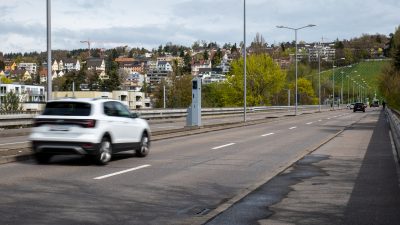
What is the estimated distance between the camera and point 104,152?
14.3 meters

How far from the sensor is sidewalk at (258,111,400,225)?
26.6ft

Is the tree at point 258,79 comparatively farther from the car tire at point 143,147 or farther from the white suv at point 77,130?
the white suv at point 77,130

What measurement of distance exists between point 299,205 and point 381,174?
4.71 m

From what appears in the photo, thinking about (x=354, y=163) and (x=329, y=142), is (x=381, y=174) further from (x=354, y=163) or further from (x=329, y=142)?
(x=329, y=142)

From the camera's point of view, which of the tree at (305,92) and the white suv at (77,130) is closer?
the white suv at (77,130)

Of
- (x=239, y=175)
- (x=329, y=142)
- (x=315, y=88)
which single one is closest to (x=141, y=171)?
(x=239, y=175)

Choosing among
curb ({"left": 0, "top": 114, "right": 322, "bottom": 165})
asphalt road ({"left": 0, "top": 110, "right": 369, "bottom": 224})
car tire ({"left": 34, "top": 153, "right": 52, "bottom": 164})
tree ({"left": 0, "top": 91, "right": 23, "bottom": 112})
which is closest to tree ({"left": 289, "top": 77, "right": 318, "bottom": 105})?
tree ({"left": 0, "top": 91, "right": 23, "bottom": 112})

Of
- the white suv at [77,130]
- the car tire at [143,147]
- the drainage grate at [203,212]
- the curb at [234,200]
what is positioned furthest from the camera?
the car tire at [143,147]

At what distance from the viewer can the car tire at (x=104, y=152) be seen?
1407 centimetres

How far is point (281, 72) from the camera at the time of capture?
92.9 m

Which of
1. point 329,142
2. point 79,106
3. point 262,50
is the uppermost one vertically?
point 262,50

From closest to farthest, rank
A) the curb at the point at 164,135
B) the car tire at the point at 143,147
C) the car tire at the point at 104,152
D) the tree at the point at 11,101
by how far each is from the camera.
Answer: the car tire at the point at 104,152, the curb at the point at 164,135, the car tire at the point at 143,147, the tree at the point at 11,101

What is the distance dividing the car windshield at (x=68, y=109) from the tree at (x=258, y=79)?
78385 mm

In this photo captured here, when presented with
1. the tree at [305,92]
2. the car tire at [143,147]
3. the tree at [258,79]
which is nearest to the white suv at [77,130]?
the car tire at [143,147]
